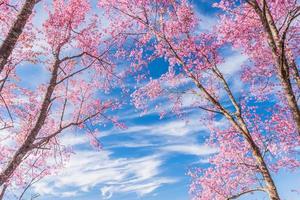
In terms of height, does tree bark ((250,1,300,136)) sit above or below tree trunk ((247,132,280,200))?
above

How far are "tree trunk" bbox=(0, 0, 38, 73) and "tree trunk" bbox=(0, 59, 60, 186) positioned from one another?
462cm

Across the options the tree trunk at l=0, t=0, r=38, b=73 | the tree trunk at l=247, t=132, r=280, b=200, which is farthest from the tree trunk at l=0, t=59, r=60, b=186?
the tree trunk at l=247, t=132, r=280, b=200

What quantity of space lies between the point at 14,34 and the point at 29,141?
16.0 ft

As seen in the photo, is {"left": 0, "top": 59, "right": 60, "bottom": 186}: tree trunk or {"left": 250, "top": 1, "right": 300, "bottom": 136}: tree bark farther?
{"left": 0, "top": 59, "right": 60, "bottom": 186}: tree trunk

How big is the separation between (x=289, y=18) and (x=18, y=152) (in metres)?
9.21

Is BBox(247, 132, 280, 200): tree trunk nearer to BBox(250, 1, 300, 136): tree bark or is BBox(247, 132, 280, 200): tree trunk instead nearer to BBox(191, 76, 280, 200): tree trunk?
BBox(191, 76, 280, 200): tree trunk

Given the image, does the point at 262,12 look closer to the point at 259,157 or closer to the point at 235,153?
the point at 259,157

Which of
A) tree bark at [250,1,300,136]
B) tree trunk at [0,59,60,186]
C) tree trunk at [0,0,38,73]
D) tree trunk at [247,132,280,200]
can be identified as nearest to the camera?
tree trunk at [0,0,38,73]

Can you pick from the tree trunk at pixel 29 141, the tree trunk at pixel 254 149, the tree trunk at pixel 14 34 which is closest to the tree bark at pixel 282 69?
the tree trunk at pixel 254 149

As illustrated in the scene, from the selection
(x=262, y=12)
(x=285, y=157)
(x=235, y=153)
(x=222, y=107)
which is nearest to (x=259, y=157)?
(x=222, y=107)

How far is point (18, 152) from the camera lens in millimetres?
11359

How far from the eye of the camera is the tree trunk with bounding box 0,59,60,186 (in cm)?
1098

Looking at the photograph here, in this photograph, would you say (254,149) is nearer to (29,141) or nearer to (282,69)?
(282,69)

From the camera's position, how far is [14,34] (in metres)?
7.82
